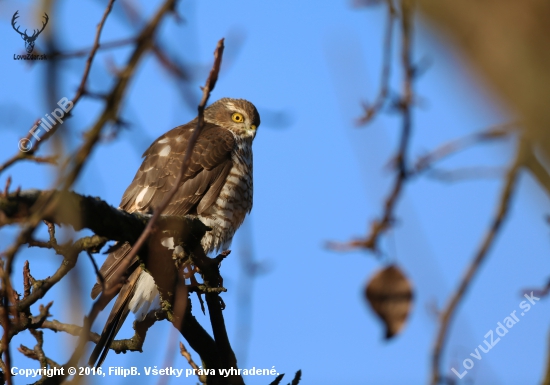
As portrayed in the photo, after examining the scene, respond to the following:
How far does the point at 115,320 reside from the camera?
512 cm

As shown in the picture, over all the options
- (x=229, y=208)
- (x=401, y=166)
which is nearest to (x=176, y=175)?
(x=229, y=208)

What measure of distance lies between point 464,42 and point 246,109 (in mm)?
6137

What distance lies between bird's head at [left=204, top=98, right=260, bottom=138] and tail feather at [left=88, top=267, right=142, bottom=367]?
8.66ft

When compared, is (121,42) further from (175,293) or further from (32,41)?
(175,293)

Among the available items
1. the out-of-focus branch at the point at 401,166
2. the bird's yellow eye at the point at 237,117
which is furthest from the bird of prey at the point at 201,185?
the out-of-focus branch at the point at 401,166

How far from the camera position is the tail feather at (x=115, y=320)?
15.4 feet

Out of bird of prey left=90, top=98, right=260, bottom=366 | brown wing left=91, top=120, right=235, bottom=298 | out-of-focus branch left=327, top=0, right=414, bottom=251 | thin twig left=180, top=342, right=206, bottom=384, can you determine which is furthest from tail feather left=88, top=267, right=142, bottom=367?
out-of-focus branch left=327, top=0, right=414, bottom=251

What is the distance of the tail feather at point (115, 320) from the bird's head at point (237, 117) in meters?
2.64

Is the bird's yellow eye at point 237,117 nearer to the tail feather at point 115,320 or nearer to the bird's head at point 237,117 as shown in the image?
the bird's head at point 237,117

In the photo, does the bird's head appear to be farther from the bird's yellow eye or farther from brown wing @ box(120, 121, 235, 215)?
brown wing @ box(120, 121, 235, 215)

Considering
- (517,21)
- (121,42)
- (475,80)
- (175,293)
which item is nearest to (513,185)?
(475,80)

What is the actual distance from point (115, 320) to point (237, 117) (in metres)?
3.34

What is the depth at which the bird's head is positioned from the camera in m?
7.60

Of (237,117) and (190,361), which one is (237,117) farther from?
(190,361)
